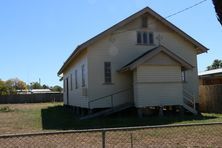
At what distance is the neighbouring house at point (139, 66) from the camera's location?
20.4m

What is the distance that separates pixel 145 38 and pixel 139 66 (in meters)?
3.47

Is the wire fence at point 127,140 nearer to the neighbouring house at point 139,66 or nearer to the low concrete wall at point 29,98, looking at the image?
the neighbouring house at point 139,66

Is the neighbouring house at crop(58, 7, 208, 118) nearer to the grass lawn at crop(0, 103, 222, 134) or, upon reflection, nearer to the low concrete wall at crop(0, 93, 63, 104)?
the grass lawn at crop(0, 103, 222, 134)

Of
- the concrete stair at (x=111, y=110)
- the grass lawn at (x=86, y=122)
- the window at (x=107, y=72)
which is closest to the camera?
the grass lawn at (x=86, y=122)

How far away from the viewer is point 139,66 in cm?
2020

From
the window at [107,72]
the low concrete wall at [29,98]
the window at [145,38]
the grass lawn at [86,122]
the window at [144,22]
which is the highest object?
the window at [144,22]

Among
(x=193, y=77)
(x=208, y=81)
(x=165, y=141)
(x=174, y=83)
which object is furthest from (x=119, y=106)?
(x=208, y=81)

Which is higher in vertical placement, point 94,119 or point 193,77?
point 193,77

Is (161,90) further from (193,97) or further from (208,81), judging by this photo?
(208,81)

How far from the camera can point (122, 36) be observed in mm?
22500

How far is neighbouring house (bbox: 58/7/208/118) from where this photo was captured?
20.4 m

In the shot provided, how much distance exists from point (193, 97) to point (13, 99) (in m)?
42.7

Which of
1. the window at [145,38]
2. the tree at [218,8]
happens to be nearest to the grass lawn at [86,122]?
the window at [145,38]

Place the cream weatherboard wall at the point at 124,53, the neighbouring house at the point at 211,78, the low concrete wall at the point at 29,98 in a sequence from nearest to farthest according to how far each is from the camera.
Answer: the cream weatherboard wall at the point at 124,53 < the neighbouring house at the point at 211,78 < the low concrete wall at the point at 29,98
